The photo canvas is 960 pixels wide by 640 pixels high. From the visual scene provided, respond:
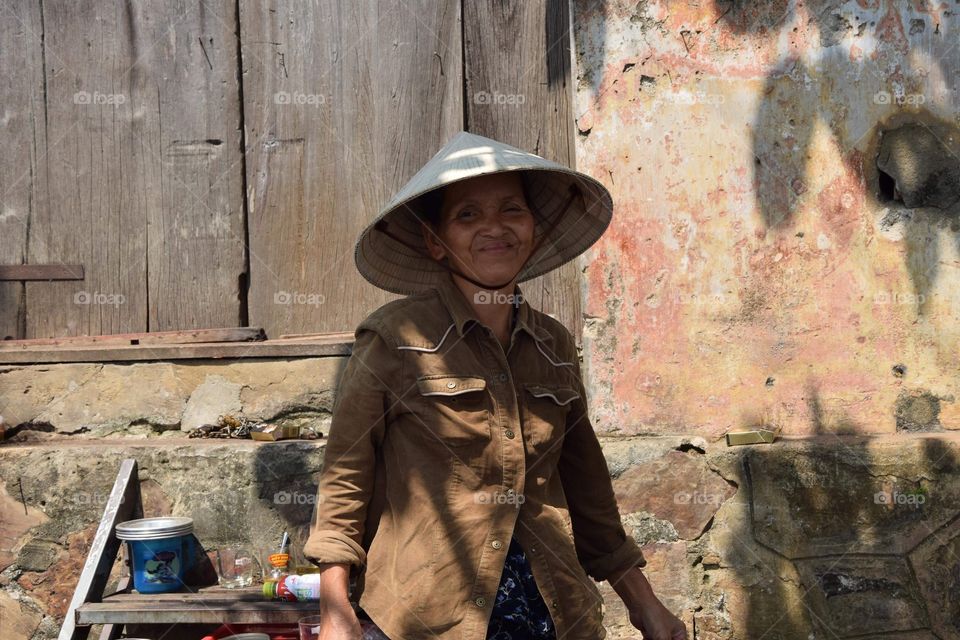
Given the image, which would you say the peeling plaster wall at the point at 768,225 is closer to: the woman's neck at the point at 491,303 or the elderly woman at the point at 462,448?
the elderly woman at the point at 462,448

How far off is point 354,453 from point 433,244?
0.52 meters

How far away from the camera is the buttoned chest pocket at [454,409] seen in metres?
2.11

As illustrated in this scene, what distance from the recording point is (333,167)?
4.05 meters

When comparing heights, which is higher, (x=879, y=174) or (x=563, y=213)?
(x=879, y=174)

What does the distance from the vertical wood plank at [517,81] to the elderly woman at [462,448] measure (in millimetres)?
1609

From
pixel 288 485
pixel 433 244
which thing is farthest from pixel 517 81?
pixel 433 244

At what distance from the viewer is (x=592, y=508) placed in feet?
8.02

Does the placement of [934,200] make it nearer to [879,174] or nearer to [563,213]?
[879,174]

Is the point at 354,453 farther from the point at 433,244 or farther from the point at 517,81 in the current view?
the point at 517,81

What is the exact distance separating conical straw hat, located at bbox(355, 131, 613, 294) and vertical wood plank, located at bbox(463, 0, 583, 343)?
4.63 ft

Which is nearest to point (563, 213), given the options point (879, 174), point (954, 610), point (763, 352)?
point (763, 352)

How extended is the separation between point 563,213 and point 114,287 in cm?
223

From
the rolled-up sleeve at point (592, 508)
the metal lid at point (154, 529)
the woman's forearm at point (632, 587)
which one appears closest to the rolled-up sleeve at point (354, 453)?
the rolled-up sleeve at point (592, 508)

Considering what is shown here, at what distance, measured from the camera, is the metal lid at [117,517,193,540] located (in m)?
3.37
